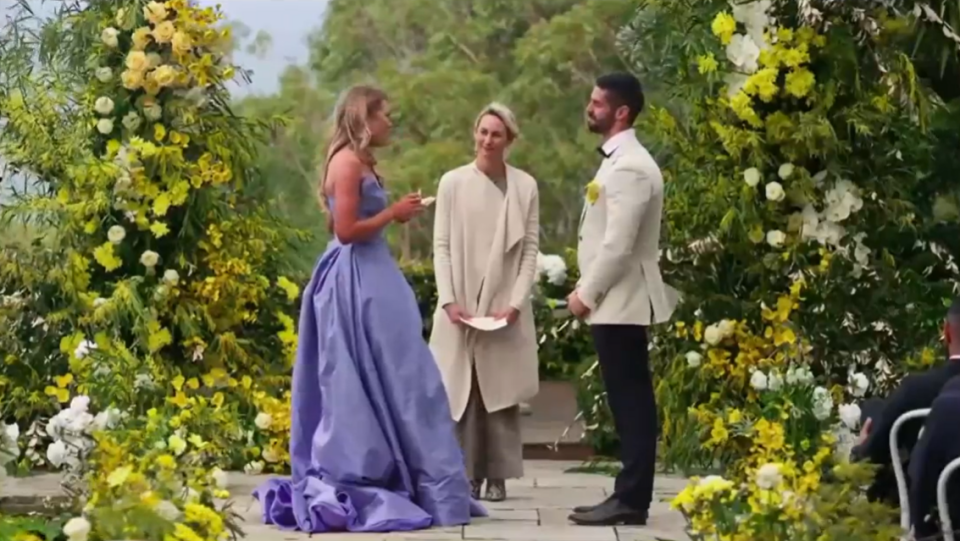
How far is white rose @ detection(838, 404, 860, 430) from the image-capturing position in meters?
5.66

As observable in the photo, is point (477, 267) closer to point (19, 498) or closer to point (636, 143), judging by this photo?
point (636, 143)

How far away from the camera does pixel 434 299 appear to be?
10.4 metres

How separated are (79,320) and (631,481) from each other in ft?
8.79

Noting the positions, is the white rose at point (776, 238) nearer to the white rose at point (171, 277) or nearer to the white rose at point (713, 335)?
the white rose at point (713, 335)

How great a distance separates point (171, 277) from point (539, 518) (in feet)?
6.97

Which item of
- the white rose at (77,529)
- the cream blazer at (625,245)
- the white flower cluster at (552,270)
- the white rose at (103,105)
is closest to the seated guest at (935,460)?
the white rose at (77,529)

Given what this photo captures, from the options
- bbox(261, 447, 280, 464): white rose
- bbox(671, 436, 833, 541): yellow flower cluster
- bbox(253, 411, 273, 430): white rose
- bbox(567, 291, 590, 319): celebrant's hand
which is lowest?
bbox(261, 447, 280, 464): white rose

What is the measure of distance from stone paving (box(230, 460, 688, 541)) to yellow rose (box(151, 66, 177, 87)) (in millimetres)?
1601

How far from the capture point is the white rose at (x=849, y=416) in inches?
223

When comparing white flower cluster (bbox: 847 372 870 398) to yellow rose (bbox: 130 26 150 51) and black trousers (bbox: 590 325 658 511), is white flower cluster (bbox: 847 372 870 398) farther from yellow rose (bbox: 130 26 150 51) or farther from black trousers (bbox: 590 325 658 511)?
yellow rose (bbox: 130 26 150 51)

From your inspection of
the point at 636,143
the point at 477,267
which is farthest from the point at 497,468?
the point at 636,143

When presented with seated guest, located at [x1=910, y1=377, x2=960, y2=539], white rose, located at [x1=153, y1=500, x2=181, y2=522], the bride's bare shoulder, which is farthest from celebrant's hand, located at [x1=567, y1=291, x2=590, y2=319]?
seated guest, located at [x1=910, y1=377, x2=960, y2=539]

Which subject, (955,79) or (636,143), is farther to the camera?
(955,79)

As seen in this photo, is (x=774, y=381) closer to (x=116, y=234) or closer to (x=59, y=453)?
(x=59, y=453)
